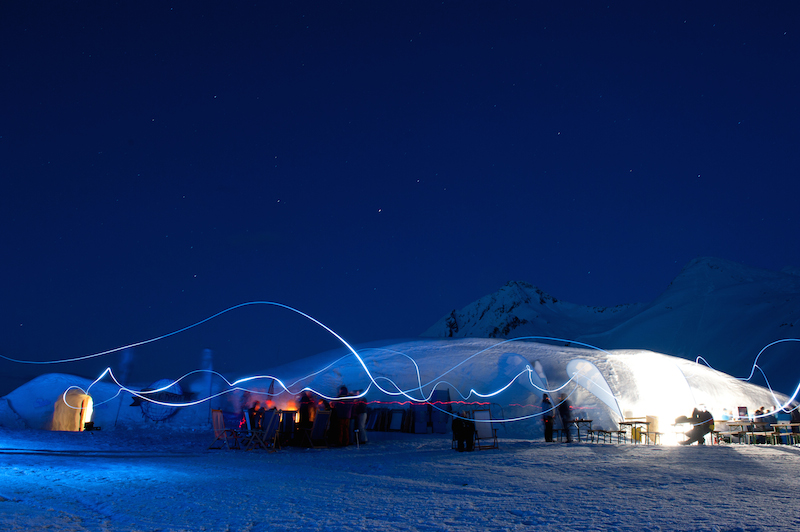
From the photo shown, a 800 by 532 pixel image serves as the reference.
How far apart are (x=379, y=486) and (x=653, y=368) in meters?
20.8

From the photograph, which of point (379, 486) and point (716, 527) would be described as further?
point (379, 486)

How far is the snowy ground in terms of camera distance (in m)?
5.31

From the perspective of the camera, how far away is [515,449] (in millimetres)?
13984

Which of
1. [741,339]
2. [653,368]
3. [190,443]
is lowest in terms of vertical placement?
[190,443]

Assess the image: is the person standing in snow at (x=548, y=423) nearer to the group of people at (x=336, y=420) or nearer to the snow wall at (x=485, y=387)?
the snow wall at (x=485, y=387)

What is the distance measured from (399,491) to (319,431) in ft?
28.1

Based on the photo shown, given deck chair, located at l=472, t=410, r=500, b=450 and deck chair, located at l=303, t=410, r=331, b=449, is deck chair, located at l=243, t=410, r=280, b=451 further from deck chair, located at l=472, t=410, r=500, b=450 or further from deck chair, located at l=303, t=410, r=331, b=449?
deck chair, located at l=472, t=410, r=500, b=450

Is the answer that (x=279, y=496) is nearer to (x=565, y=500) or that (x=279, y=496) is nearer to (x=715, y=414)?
(x=565, y=500)

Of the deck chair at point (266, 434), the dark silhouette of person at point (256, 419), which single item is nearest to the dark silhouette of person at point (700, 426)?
the deck chair at point (266, 434)

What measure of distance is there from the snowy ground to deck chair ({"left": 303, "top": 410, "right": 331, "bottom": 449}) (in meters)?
2.51

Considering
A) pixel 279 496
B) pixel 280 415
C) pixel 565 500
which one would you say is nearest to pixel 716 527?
pixel 565 500

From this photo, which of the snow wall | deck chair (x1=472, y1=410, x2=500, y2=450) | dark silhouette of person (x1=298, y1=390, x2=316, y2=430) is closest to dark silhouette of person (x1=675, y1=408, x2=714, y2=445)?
the snow wall

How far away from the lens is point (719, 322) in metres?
68.6

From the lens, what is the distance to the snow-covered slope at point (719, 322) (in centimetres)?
5567
